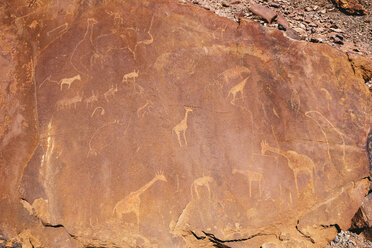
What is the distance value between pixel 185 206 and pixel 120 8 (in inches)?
69.2

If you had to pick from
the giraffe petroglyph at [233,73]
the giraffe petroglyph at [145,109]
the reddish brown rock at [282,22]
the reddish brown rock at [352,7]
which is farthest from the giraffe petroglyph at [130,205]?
the reddish brown rock at [352,7]

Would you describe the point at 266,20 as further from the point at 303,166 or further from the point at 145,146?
the point at 145,146

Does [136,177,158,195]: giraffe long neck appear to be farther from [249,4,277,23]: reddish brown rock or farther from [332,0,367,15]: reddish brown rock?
[332,0,367,15]: reddish brown rock

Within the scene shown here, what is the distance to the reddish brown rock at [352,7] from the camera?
341 centimetres

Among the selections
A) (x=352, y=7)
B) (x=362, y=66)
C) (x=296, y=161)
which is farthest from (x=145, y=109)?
(x=352, y=7)

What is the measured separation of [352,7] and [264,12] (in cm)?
107

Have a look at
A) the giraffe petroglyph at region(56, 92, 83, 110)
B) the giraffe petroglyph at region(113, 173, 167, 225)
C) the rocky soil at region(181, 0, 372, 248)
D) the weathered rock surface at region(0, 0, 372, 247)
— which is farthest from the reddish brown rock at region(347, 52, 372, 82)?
the giraffe petroglyph at region(56, 92, 83, 110)

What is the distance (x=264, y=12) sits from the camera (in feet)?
10.4

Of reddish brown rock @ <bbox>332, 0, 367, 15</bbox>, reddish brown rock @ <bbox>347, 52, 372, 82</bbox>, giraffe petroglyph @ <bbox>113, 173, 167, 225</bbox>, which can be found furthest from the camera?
reddish brown rock @ <bbox>332, 0, 367, 15</bbox>

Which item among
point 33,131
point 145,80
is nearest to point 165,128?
point 145,80

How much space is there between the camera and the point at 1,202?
2330 millimetres

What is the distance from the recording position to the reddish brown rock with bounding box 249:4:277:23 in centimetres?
314

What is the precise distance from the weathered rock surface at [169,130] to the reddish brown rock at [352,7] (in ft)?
3.73

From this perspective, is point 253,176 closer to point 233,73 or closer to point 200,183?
point 200,183
